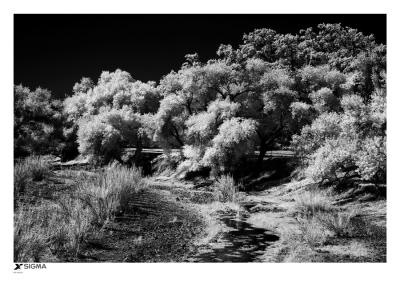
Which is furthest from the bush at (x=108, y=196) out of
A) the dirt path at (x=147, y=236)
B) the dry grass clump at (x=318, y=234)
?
the dry grass clump at (x=318, y=234)

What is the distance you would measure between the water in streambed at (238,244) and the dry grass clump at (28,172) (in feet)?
28.5

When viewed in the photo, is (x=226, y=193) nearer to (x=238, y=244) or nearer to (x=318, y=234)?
(x=238, y=244)

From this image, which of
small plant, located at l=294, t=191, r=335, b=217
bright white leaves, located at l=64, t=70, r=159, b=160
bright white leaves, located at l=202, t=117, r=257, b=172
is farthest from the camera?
bright white leaves, located at l=64, t=70, r=159, b=160

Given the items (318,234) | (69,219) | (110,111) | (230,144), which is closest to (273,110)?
(230,144)

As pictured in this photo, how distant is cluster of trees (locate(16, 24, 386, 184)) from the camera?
770 inches

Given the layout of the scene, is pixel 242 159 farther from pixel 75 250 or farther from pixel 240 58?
pixel 75 250

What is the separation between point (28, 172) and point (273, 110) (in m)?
18.6

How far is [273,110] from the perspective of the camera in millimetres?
29453

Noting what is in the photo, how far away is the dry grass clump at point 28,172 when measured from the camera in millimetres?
15945

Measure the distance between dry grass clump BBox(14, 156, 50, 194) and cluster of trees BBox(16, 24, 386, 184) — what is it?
11849 mm
